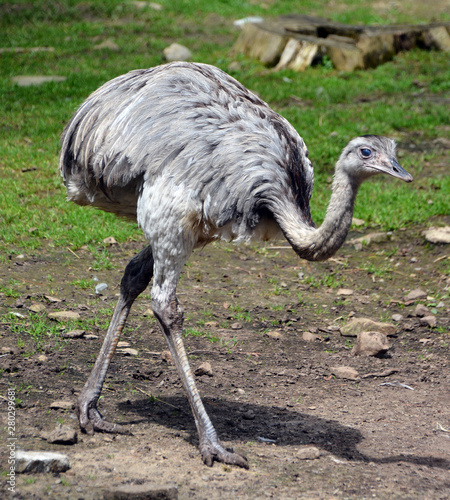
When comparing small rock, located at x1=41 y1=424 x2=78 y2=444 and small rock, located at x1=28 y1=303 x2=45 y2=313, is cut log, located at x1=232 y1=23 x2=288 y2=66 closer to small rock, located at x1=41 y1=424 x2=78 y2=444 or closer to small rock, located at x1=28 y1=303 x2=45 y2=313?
small rock, located at x1=28 y1=303 x2=45 y2=313

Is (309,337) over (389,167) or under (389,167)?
under

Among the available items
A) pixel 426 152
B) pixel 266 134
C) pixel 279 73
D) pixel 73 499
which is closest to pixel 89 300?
pixel 266 134

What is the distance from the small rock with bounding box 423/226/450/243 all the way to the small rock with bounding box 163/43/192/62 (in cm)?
550

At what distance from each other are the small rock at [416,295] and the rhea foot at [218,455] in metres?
2.53

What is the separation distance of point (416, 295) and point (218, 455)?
2.63 meters

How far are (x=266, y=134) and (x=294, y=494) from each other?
168cm

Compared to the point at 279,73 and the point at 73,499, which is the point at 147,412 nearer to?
the point at 73,499

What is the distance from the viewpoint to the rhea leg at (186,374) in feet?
11.2

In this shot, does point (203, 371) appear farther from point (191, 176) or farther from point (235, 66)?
point (235, 66)

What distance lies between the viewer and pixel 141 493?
2877mm

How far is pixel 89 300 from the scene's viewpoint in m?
5.12

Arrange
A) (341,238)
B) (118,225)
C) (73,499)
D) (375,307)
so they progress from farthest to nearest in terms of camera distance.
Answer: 1. (118,225)
2. (375,307)
3. (341,238)
4. (73,499)

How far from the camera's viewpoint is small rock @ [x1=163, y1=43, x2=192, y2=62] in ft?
35.1

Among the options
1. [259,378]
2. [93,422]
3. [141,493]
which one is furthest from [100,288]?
[141,493]
